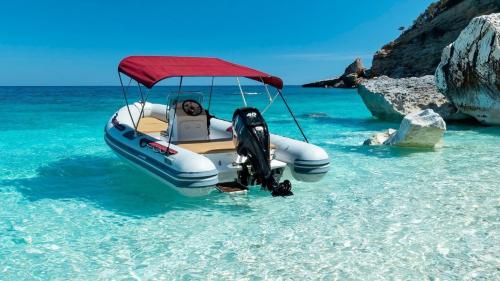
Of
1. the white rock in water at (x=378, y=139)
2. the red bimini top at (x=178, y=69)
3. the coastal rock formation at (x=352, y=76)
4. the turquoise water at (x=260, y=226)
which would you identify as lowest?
the turquoise water at (x=260, y=226)

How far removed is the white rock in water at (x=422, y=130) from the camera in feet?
35.7

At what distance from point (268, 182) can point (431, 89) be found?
13777 mm

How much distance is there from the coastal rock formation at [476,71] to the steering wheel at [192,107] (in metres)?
9.65

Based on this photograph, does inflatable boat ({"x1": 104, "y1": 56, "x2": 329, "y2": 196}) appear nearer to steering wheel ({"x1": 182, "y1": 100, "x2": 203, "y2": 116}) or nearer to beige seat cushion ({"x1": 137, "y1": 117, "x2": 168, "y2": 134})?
steering wheel ({"x1": 182, "y1": 100, "x2": 203, "y2": 116})

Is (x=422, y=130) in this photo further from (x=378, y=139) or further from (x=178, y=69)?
(x=178, y=69)

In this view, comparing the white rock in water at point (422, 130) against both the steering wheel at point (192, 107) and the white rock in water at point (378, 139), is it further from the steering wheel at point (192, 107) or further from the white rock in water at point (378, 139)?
the steering wheel at point (192, 107)

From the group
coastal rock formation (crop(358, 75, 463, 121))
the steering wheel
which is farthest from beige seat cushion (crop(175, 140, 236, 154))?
coastal rock formation (crop(358, 75, 463, 121))

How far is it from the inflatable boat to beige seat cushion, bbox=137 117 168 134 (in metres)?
0.47

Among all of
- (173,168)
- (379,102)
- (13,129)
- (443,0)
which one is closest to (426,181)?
(173,168)

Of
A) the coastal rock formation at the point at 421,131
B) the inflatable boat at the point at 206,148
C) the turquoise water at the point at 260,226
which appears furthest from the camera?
the coastal rock formation at the point at 421,131

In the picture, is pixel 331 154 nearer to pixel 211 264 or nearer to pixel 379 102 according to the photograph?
pixel 211 264

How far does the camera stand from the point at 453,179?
8.13 m

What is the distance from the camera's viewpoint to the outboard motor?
6090mm

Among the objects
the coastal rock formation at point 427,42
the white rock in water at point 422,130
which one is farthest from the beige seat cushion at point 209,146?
the coastal rock formation at point 427,42
